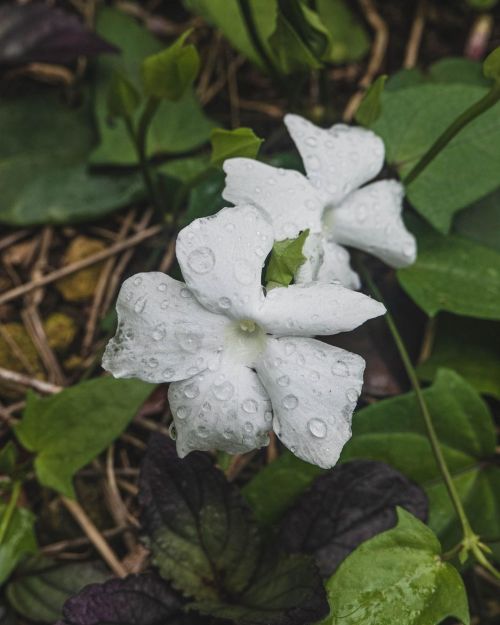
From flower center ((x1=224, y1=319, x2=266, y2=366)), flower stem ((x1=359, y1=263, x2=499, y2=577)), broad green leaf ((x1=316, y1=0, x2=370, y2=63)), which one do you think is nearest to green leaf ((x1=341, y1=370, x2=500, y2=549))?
flower stem ((x1=359, y1=263, x2=499, y2=577))

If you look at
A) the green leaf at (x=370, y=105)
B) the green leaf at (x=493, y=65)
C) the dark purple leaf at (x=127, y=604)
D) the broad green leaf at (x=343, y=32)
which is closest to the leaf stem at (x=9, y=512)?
the dark purple leaf at (x=127, y=604)

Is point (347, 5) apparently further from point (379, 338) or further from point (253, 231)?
point (253, 231)

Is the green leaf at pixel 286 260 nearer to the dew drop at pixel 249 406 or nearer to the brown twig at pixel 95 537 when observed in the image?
the dew drop at pixel 249 406

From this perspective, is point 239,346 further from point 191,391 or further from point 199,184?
point 199,184

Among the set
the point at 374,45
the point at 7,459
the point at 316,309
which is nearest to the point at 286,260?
the point at 316,309

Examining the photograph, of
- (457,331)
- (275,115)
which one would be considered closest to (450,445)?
(457,331)

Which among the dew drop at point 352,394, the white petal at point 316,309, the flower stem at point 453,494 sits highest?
the white petal at point 316,309

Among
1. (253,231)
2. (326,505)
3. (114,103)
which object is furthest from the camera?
(114,103)
